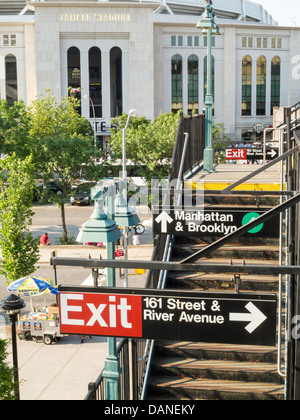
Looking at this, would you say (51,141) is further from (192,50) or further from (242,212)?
(192,50)

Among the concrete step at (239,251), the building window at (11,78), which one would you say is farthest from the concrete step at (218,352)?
the building window at (11,78)

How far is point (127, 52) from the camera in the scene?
77.5 metres

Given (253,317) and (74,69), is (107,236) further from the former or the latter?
(74,69)

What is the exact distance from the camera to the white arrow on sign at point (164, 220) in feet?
21.1

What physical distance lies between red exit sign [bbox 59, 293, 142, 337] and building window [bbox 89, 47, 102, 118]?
3064 inches

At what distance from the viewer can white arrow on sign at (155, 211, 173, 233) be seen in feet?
21.1

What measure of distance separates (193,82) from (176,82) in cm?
276

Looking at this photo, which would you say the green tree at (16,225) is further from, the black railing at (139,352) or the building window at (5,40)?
the building window at (5,40)

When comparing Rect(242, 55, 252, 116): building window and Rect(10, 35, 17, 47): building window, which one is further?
Rect(242, 55, 252, 116): building window

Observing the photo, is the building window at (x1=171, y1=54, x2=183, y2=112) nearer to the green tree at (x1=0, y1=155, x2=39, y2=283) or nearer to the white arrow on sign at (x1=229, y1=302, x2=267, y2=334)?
the green tree at (x1=0, y1=155, x2=39, y2=283)

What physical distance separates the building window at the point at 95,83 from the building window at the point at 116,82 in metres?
1.98

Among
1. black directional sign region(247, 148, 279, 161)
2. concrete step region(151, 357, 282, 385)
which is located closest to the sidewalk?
concrete step region(151, 357, 282, 385)

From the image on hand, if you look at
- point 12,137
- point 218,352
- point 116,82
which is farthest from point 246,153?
point 116,82

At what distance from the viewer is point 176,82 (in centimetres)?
8306
